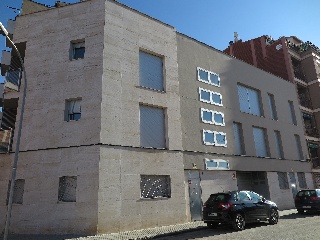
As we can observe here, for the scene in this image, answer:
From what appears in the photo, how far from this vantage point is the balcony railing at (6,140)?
14258 millimetres

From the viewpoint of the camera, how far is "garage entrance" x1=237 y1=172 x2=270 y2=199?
21125 millimetres

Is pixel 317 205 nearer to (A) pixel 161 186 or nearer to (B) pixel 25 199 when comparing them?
(A) pixel 161 186

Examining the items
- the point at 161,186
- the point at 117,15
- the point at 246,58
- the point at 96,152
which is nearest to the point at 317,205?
the point at 161,186

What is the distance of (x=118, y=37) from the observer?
1532 cm

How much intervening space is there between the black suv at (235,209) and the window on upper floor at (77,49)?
33.5ft

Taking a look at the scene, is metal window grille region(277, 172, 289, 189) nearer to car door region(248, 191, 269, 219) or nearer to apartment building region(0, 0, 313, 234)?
apartment building region(0, 0, 313, 234)

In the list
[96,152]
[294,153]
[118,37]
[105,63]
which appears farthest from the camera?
[294,153]

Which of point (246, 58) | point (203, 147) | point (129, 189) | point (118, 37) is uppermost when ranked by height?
A: point (246, 58)

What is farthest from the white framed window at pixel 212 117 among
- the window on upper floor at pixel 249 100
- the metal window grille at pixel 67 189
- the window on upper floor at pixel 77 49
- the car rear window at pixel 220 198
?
the metal window grille at pixel 67 189

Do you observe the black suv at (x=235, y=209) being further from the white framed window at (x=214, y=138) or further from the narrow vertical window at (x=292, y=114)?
the narrow vertical window at (x=292, y=114)

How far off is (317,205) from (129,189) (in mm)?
11924

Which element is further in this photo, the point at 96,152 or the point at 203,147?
the point at 203,147

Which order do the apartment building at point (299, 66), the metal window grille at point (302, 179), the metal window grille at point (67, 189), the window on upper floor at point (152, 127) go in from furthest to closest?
the apartment building at point (299, 66) < the metal window grille at point (302, 179) < the window on upper floor at point (152, 127) < the metal window grille at point (67, 189)

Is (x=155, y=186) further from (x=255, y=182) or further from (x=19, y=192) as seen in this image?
(x=255, y=182)
